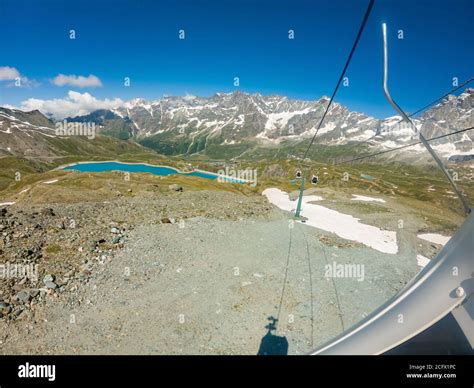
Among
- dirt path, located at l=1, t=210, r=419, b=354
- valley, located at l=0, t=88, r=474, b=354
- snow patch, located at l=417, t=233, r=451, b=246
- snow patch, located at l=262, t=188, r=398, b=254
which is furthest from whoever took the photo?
snow patch, located at l=417, t=233, r=451, b=246

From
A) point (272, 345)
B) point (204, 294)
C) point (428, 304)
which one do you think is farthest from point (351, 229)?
point (428, 304)

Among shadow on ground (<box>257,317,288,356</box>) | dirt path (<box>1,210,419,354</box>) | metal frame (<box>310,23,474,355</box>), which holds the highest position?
metal frame (<box>310,23,474,355</box>)

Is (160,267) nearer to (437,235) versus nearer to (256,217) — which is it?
(256,217)

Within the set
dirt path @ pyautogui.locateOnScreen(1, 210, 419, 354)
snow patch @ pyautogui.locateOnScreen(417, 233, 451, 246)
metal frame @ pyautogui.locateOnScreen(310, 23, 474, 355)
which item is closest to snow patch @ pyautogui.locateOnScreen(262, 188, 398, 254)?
dirt path @ pyautogui.locateOnScreen(1, 210, 419, 354)

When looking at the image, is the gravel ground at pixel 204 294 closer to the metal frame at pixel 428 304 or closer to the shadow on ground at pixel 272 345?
the shadow on ground at pixel 272 345

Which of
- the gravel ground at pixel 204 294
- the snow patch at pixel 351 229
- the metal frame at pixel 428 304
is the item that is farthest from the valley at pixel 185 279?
the metal frame at pixel 428 304

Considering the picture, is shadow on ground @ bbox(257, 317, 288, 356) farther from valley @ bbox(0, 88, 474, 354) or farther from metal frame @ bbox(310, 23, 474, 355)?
metal frame @ bbox(310, 23, 474, 355)

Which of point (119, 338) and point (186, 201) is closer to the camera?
point (119, 338)

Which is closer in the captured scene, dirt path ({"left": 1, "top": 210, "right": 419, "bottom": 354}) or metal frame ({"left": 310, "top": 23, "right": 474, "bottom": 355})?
metal frame ({"left": 310, "top": 23, "right": 474, "bottom": 355})
